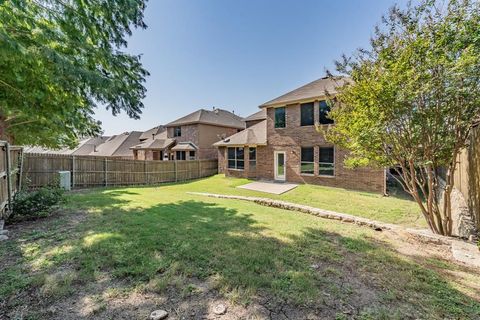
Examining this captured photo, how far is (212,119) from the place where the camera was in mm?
26141

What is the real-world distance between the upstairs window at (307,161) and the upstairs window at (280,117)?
8.33ft

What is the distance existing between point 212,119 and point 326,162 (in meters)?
15.9

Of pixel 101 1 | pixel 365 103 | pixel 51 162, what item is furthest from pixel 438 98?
pixel 51 162

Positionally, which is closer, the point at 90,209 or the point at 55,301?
the point at 55,301

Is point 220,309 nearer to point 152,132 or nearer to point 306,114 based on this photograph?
point 306,114

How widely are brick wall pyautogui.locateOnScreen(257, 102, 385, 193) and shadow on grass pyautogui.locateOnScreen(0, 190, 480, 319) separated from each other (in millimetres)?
8407

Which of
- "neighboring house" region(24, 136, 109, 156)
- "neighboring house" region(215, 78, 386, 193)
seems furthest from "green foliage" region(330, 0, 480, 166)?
"neighboring house" region(24, 136, 109, 156)

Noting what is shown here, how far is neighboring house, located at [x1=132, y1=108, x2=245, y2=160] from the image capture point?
79.9 ft

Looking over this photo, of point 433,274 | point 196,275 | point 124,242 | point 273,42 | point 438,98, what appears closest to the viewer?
point 196,275

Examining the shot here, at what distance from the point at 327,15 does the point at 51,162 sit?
16.3 m

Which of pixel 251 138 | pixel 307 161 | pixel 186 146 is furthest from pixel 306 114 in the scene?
pixel 186 146

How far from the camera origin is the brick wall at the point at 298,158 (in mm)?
12539

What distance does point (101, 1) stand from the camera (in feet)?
18.2

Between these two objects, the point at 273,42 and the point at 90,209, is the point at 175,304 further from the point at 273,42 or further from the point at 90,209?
the point at 273,42
